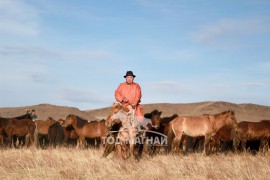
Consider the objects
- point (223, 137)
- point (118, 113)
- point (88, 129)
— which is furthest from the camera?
point (88, 129)

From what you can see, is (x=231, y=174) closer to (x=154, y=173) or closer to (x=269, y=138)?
(x=154, y=173)

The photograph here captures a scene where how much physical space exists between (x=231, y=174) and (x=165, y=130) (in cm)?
779

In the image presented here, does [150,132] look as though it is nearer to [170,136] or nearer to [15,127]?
[170,136]

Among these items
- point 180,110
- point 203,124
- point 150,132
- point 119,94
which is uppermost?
point 119,94

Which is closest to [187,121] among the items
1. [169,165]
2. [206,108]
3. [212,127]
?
[212,127]

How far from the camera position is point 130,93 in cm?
1220

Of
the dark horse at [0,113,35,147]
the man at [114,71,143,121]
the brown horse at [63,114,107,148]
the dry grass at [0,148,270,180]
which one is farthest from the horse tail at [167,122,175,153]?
the dark horse at [0,113,35,147]

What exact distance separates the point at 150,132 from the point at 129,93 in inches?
161

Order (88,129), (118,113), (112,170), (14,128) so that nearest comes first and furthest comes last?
(112,170)
(118,113)
(14,128)
(88,129)

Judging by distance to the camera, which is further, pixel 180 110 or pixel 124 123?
pixel 180 110

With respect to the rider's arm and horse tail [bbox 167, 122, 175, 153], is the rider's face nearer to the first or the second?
the rider's arm

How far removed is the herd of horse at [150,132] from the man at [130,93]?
471 millimetres

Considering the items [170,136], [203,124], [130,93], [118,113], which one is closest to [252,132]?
[203,124]

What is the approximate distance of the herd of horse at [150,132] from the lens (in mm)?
11656
